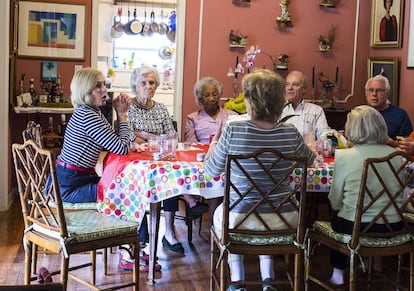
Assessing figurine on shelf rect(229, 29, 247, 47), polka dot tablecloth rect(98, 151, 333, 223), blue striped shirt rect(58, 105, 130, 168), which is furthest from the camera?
figurine on shelf rect(229, 29, 247, 47)

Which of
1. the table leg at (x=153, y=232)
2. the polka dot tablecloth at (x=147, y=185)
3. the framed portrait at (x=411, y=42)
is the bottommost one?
the table leg at (x=153, y=232)

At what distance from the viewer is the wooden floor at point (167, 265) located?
3357mm

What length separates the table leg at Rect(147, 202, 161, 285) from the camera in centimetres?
324

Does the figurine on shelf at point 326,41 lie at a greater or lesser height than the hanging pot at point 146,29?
lesser

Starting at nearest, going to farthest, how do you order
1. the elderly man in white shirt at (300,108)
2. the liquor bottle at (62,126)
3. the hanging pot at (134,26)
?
the elderly man in white shirt at (300,108)
the liquor bottle at (62,126)
the hanging pot at (134,26)

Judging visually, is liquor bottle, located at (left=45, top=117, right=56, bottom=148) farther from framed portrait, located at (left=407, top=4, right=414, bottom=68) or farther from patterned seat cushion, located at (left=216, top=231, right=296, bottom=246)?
framed portrait, located at (left=407, top=4, right=414, bottom=68)

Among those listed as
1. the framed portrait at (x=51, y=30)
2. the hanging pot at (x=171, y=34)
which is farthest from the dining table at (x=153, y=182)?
the hanging pot at (x=171, y=34)

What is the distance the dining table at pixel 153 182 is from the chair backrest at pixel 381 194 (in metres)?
0.36

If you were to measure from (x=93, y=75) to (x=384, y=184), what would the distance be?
5.41 ft

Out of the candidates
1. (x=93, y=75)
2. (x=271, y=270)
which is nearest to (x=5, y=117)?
(x=93, y=75)

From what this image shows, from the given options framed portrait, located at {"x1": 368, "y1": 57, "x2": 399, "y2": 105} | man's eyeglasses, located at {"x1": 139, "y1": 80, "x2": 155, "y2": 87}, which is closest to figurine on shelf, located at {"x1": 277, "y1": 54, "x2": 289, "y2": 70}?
framed portrait, located at {"x1": 368, "y1": 57, "x2": 399, "y2": 105}

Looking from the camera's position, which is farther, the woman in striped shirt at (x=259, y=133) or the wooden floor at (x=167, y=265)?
the wooden floor at (x=167, y=265)

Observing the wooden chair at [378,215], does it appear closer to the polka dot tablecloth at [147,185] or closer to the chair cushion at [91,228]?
the polka dot tablecloth at [147,185]

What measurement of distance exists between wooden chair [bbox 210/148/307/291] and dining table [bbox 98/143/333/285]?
0.28m
